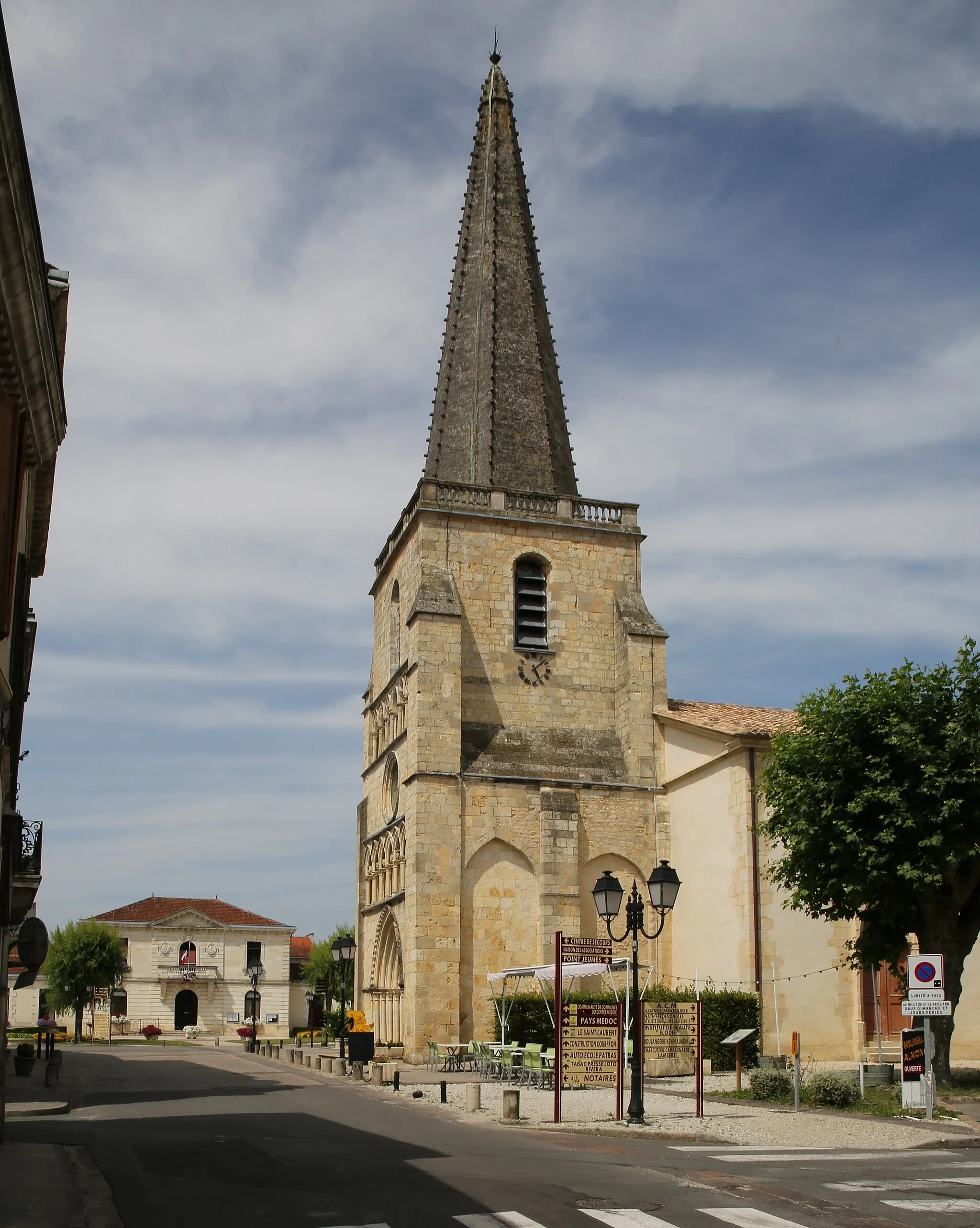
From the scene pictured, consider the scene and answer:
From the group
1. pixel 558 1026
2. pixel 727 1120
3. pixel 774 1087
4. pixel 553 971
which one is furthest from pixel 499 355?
pixel 727 1120

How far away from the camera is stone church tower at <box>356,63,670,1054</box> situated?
2827cm

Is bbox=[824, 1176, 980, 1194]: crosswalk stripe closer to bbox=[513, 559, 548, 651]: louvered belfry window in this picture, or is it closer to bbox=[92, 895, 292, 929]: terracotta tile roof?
bbox=[513, 559, 548, 651]: louvered belfry window

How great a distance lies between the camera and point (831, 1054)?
25.4 metres

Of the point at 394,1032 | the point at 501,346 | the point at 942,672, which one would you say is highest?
the point at 501,346

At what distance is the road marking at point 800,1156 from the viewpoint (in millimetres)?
12109

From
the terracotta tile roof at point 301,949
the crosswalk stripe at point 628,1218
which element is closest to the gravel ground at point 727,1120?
the crosswalk stripe at point 628,1218

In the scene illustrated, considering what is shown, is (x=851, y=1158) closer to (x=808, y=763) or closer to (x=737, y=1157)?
(x=737, y=1157)

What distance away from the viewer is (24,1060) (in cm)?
2608

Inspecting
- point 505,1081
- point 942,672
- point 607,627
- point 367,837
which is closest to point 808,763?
point 942,672

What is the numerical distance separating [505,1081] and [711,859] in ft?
25.2

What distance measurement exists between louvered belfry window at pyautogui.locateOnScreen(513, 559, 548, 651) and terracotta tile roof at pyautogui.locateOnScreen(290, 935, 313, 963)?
5502 centimetres

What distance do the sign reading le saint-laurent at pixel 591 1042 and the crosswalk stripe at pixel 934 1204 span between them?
704 centimetres

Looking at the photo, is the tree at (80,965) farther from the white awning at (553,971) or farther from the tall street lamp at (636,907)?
the tall street lamp at (636,907)

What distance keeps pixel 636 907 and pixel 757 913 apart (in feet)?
32.7
